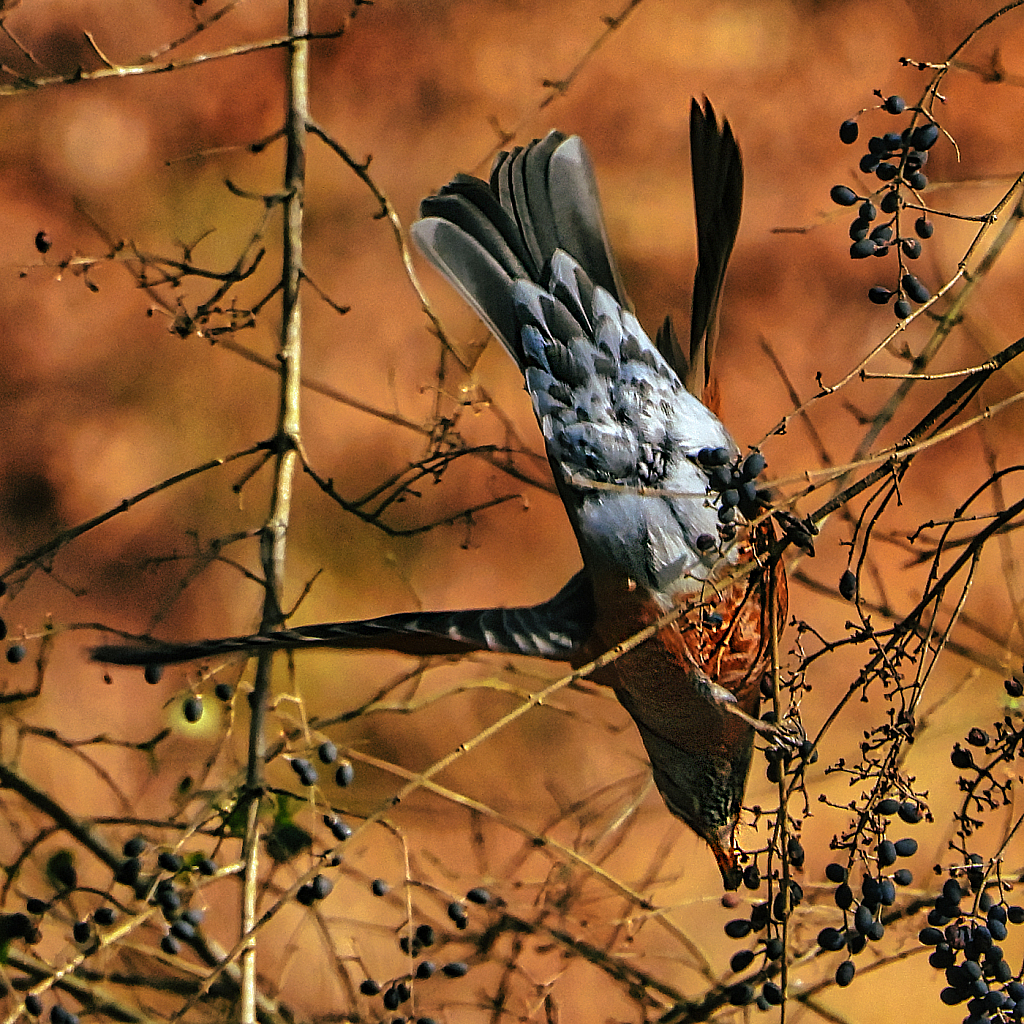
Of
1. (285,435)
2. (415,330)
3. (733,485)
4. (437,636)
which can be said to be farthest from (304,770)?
(415,330)

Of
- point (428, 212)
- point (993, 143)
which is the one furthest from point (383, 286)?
point (993, 143)

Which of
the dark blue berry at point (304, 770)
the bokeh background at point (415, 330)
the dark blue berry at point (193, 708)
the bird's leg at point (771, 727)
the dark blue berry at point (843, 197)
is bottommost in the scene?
the bird's leg at point (771, 727)

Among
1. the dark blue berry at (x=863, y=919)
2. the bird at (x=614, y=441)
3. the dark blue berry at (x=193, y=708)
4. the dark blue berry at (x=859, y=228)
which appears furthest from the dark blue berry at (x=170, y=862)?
the dark blue berry at (x=859, y=228)

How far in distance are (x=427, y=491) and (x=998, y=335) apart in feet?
3.64

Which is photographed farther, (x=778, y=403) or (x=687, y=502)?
(x=778, y=403)

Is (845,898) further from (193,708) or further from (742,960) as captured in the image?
(193,708)

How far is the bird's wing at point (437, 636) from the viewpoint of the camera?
1414 millimetres

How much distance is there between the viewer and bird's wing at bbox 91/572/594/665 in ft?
4.64

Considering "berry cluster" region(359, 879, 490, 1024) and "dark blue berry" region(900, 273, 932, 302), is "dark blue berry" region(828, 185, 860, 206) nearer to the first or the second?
"dark blue berry" region(900, 273, 932, 302)

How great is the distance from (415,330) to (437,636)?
114 cm

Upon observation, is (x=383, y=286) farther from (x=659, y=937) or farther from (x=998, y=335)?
(x=659, y=937)

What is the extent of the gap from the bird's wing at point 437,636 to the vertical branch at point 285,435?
6 cm

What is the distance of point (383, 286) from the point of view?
2.57 m

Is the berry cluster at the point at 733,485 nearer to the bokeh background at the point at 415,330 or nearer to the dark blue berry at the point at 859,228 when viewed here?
the dark blue berry at the point at 859,228
